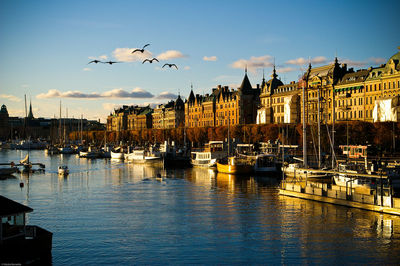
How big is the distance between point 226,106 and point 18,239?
132 meters

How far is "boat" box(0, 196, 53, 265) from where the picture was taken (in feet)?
84.4

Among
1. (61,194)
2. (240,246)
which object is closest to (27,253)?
(240,246)

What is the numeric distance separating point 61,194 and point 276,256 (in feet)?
110

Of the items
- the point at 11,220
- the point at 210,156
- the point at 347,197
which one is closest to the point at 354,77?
the point at 210,156

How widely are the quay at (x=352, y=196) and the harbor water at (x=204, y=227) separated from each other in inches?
31.0

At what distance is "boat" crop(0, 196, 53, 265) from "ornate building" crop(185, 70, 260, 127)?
112304 mm

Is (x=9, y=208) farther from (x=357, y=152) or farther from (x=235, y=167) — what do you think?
(x=357, y=152)

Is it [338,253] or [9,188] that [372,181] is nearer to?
[338,253]

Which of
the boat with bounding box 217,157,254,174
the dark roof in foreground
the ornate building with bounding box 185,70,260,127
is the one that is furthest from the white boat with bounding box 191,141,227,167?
the dark roof in foreground

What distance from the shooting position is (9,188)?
6259 cm

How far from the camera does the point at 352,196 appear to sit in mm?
44750

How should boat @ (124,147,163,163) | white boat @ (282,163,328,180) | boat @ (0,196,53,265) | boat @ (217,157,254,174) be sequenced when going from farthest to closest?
boat @ (124,147,163,163) < boat @ (217,157,254,174) < white boat @ (282,163,328,180) < boat @ (0,196,53,265)

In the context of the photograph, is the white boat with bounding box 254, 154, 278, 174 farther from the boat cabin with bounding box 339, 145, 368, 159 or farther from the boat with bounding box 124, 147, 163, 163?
the boat with bounding box 124, 147, 163, 163

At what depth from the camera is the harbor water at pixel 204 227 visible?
3061 centimetres
